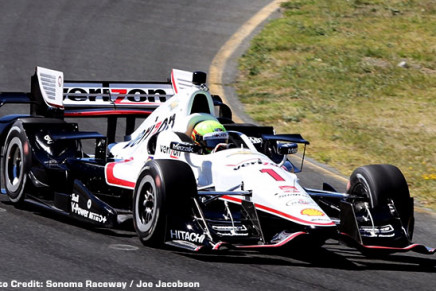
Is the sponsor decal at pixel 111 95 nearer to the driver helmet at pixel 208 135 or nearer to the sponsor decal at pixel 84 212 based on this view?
the driver helmet at pixel 208 135

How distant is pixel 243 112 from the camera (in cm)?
1597

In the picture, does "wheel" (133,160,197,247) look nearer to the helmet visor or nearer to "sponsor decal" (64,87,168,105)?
the helmet visor

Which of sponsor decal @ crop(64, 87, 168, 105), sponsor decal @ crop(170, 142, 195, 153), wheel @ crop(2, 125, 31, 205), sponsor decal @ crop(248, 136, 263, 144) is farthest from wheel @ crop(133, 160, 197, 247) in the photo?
sponsor decal @ crop(64, 87, 168, 105)

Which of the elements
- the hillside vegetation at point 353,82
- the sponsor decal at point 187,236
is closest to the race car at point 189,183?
the sponsor decal at point 187,236

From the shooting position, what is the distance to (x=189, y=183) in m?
7.66

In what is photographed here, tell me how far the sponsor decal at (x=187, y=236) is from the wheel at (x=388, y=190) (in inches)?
72.4

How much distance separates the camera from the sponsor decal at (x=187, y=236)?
7441mm

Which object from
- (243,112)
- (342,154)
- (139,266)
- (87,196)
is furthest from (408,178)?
(139,266)

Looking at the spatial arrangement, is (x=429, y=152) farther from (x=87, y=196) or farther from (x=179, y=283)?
(x=179, y=283)

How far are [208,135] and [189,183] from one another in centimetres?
114

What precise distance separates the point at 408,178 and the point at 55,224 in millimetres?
5678

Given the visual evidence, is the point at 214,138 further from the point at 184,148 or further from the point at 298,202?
the point at 298,202

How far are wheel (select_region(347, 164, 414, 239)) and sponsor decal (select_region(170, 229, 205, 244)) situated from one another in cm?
184

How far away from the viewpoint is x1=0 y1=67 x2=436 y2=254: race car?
7.58 m
